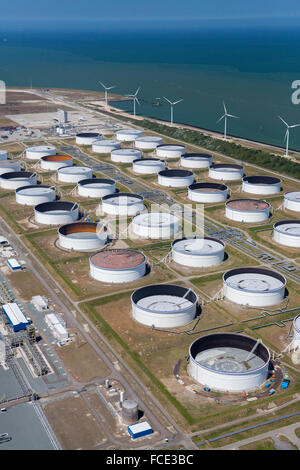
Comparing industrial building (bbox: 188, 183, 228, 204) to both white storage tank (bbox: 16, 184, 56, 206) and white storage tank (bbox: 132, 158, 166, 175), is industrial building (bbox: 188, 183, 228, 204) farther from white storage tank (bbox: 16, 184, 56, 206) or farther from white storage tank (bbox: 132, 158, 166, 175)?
white storage tank (bbox: 16, 184, 56, 206)

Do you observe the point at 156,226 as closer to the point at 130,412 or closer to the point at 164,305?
the point at 164,305

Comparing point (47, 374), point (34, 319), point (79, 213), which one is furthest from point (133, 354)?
point (79, 213)

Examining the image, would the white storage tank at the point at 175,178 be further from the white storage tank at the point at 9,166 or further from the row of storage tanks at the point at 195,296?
the white storage tank at the point at 9,166

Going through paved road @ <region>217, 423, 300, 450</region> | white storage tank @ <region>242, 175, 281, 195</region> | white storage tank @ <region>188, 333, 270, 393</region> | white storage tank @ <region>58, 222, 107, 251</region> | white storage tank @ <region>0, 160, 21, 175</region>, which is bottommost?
paved road @ <region>217, 423, 300, 450</region>

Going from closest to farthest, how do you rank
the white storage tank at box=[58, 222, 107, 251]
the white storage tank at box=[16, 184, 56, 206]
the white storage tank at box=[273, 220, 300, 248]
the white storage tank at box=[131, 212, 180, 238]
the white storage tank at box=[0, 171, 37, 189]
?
the white storage tank at box=[58, 222, 107, 251], the white storage tank at box=[273, 220, 300, 248], the white storage tank at box=[131, 212, 180, 238], the white storage tank at box=[16, 184, 56, 206], the white storage tank at box=[0, 171, 37, 189]

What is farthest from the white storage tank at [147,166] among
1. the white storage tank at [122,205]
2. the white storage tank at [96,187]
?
the white storage tank at [122,205]

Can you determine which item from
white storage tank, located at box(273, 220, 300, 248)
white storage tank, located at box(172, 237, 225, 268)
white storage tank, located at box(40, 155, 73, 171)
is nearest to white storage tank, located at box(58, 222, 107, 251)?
white storage tank, located at box(172, 237, 225, 268)

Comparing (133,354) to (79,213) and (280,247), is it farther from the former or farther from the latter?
(79,213)
